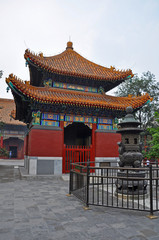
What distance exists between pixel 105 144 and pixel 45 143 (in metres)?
3.99

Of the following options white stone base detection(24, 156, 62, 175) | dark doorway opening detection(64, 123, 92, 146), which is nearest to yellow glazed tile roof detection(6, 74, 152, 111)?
white stone base detection(24, 156, 62, 175)

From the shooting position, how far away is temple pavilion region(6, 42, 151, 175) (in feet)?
36.6

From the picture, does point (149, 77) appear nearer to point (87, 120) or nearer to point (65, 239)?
point (87, 120)

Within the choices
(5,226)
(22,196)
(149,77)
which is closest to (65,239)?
(5,226)

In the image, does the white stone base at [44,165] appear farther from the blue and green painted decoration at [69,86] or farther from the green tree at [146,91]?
the green tree at [146,91]

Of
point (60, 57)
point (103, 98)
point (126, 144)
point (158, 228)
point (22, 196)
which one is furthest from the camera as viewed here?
point (60, 57)

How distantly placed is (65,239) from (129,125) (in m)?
4.76

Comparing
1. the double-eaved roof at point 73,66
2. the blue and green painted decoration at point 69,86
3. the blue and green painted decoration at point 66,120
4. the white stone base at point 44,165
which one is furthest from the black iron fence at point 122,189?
the blue and green painted decoration at point 69,86

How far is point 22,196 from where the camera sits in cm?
639

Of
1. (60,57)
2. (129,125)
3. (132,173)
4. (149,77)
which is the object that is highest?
(149,77)

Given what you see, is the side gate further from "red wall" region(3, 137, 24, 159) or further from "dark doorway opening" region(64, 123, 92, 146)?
"red wall" region(3, 137, 24, 159)

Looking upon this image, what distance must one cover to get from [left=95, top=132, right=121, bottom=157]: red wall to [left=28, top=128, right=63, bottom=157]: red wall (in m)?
→ 2.49

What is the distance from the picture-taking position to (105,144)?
1269cm

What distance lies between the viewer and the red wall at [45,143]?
11086 mm
